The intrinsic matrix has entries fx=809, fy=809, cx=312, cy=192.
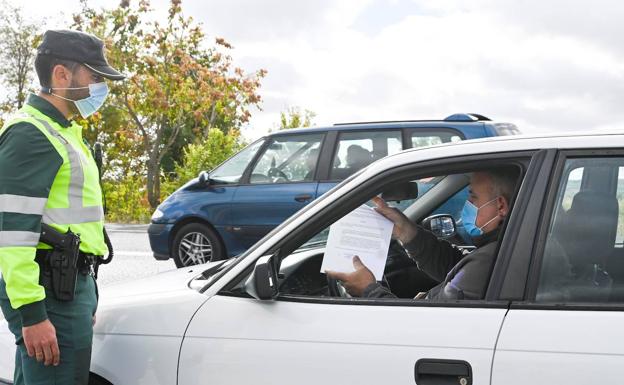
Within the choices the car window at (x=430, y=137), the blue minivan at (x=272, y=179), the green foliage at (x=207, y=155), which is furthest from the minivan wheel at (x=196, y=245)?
the green foliage at (x=207, y=155)

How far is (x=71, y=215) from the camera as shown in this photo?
2.99m

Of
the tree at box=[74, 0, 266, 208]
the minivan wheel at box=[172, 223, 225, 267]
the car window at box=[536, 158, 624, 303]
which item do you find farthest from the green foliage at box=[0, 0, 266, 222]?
the car window at box=[536, 158, 624, 303]

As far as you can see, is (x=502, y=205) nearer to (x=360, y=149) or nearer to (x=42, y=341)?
(x=42, y=341)

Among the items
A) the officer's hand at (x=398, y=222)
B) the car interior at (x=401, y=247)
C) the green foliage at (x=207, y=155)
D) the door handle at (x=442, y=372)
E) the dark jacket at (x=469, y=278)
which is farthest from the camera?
the green foliage at (x=207, y=155)

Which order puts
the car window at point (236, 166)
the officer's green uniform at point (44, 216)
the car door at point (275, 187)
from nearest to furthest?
the officer's green uniform at point (44, 216) < the car door at point (275, 187) < the car window at point (236, 166)

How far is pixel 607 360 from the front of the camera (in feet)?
7.50

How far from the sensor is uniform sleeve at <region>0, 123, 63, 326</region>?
2740 mm

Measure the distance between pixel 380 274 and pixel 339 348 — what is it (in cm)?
40

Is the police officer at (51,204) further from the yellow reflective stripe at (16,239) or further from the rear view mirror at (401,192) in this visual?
the rear view mirror at (401,192)

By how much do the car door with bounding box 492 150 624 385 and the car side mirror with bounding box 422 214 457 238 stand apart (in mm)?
1553

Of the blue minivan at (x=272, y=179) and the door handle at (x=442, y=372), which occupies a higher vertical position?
the blue minivan at (x=272, y=179)

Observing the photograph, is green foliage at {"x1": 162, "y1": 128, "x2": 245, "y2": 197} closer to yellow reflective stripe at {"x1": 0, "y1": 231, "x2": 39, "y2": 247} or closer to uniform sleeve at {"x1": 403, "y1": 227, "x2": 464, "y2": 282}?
uniform sleeve at {"x1": 403, "y1": 227, "x2": 464, "y2": 282}

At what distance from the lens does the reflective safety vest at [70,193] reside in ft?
9.46

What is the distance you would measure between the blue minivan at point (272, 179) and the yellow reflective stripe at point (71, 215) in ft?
19.7
